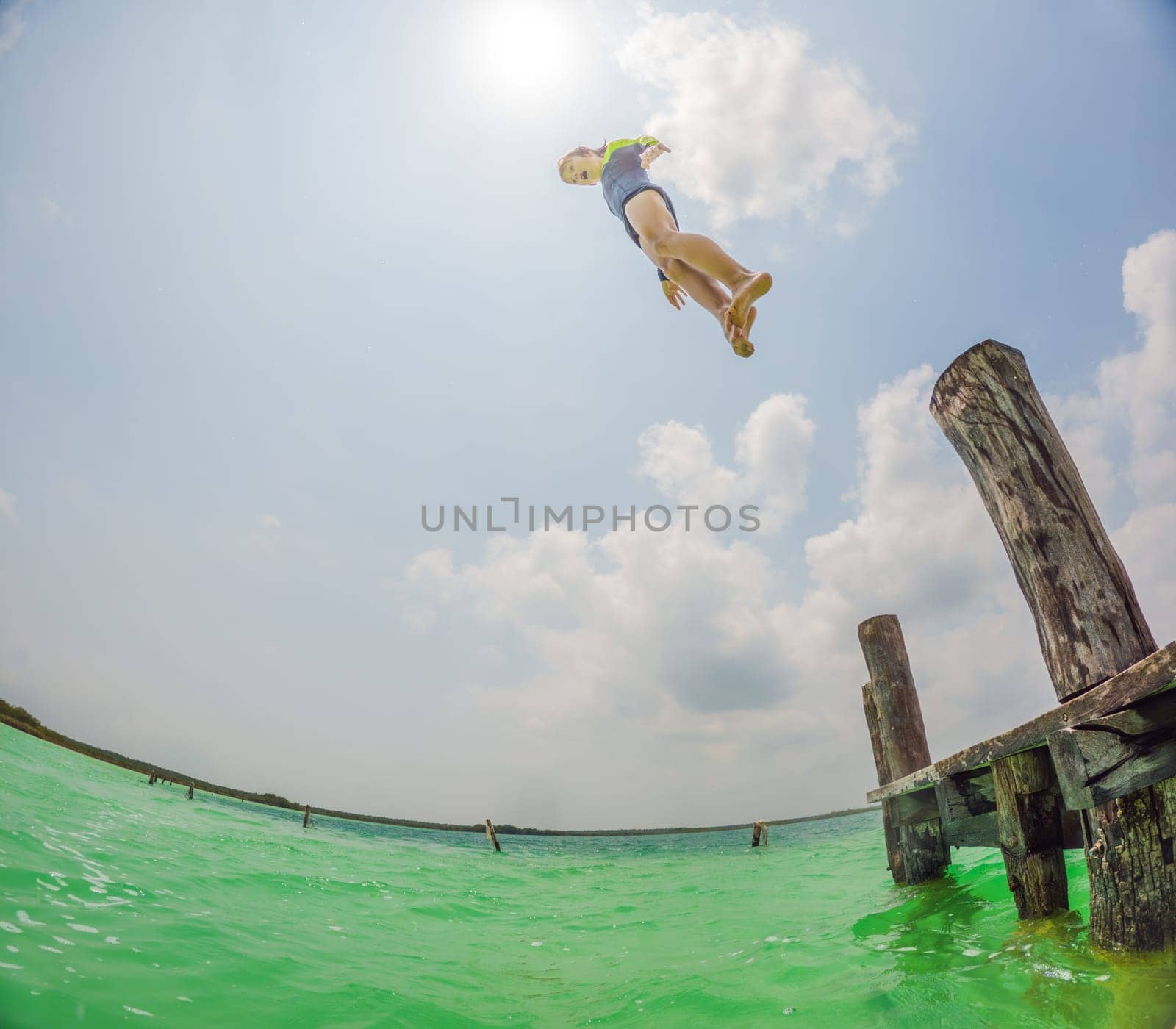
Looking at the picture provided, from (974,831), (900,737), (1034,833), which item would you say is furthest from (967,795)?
(900,737)

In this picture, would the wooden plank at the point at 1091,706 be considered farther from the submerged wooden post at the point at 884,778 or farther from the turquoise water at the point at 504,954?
the submerged wooden post at the point at 884,778

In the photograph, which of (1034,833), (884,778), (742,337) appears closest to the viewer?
(742,337)

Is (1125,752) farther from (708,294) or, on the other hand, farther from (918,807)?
(918,807)

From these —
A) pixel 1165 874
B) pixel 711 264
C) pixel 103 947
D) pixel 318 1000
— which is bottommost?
pixel 318 1000

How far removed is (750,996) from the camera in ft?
11.3

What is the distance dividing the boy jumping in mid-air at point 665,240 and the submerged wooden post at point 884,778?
4.99 metres

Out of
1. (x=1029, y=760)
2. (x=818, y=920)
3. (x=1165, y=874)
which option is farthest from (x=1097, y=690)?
(x=818, y=920)

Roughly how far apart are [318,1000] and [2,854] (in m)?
4.09

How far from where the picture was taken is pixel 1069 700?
2561 mm

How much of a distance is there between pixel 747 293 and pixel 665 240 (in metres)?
0.97

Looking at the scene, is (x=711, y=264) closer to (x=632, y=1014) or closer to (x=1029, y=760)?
(x=1029, y=760)

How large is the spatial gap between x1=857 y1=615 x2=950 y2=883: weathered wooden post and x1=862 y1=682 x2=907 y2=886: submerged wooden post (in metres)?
0.01

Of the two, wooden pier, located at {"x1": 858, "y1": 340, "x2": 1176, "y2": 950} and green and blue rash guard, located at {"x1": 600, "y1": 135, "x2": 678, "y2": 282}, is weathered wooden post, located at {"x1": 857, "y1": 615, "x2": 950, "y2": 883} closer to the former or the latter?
wooden pier, located at {"x1": 858, "y1": 340, "x2": 1176, "y2": 950}

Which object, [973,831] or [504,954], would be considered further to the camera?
[504,954]
